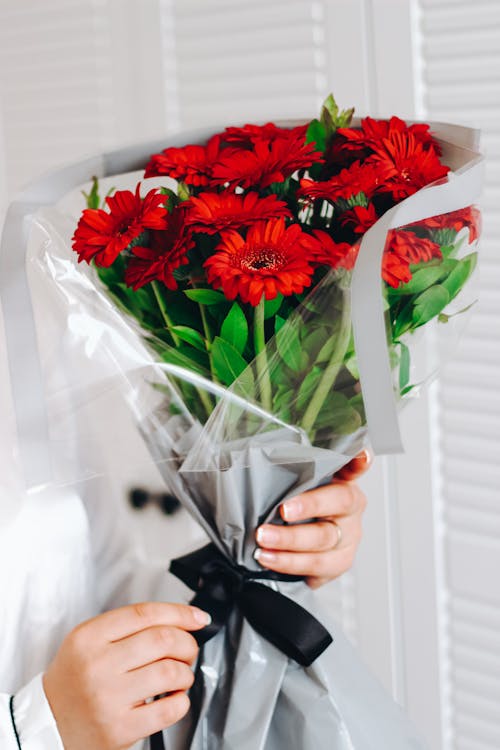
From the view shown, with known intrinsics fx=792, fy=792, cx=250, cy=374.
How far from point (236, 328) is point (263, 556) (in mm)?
234

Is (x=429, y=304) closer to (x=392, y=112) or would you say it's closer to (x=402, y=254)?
(x=402, y=254)

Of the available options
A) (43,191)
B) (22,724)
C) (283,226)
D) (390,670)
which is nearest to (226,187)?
(283,226)

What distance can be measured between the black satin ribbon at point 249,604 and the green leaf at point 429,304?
10.3 inches

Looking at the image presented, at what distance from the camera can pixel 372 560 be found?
1.26 metres

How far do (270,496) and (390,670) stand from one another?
778 millimetres

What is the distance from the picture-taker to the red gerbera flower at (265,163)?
0.54 meters

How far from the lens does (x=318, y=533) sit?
0.71 m

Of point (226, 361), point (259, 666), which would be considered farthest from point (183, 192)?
point (259, 666)

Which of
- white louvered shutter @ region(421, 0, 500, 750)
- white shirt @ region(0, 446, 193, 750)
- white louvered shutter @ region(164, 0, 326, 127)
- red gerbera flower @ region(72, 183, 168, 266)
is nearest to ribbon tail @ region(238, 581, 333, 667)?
white shirt @ region(0, 446, 193, 750)

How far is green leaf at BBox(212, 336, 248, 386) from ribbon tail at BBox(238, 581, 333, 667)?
0.69 ft

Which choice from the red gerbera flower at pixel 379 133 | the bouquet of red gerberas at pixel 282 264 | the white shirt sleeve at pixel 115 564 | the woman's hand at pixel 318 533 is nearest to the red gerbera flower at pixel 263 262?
the bouquet of red gerberas at pixel 282 264

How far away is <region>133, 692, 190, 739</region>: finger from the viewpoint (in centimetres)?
60

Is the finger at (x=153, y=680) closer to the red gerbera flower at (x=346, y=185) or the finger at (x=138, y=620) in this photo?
the finger at (x=138, y=620)

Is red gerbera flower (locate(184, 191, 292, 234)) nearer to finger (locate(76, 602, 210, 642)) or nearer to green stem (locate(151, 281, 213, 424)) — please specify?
green stem (locate(151, 281, 213, 424))
